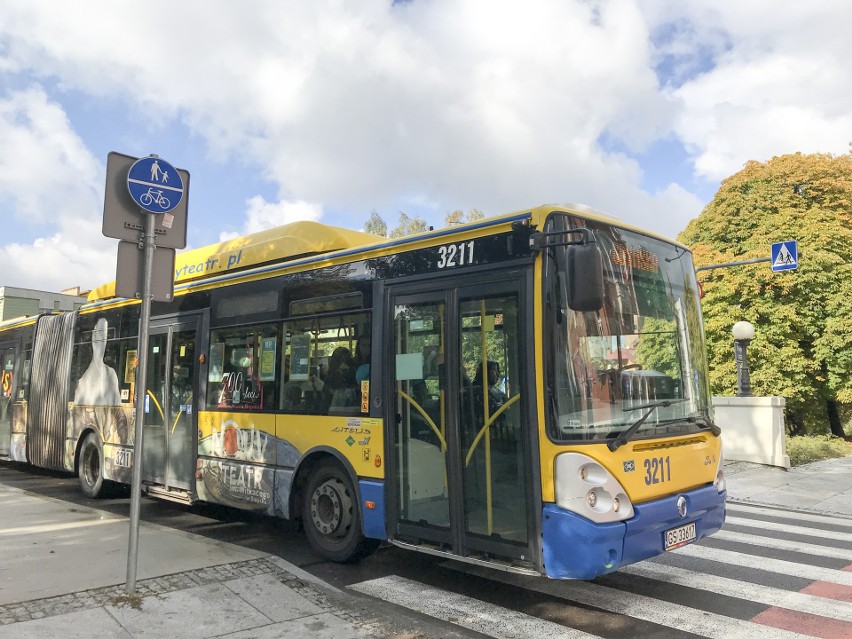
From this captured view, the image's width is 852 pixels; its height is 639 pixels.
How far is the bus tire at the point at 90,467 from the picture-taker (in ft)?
33.0

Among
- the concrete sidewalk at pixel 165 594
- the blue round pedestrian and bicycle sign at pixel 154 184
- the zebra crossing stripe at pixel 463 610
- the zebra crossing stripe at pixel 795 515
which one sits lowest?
the zebra crossing stripe at pixel 795 515

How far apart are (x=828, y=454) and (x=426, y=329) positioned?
15.6 metres

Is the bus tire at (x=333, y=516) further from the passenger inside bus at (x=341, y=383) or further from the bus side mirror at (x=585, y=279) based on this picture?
the bus side mirror at (x=585, y=279)

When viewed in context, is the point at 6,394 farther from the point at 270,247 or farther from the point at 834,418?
the point at 834,418

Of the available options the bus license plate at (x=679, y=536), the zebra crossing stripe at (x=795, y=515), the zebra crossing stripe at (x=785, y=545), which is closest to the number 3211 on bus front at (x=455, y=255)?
the bus license plate at (x=679, y=536)

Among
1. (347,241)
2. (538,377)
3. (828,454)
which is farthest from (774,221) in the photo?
(538,377)

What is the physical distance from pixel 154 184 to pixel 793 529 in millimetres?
8675

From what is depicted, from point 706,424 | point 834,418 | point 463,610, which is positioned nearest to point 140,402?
point 463,610

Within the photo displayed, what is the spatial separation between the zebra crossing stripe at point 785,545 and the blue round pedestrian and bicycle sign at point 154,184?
7.09m

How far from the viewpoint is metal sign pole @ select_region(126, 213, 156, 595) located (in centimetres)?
511

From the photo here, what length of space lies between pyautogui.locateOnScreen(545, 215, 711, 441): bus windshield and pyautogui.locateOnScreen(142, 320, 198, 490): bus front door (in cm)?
514

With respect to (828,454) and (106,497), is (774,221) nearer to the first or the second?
(828,454)

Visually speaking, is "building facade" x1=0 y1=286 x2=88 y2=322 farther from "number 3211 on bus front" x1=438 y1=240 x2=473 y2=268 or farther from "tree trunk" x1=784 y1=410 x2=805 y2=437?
"number 3211 on bus front" x1=438 y1=240 x2=473 y2=268

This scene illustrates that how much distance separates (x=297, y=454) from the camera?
674cm
